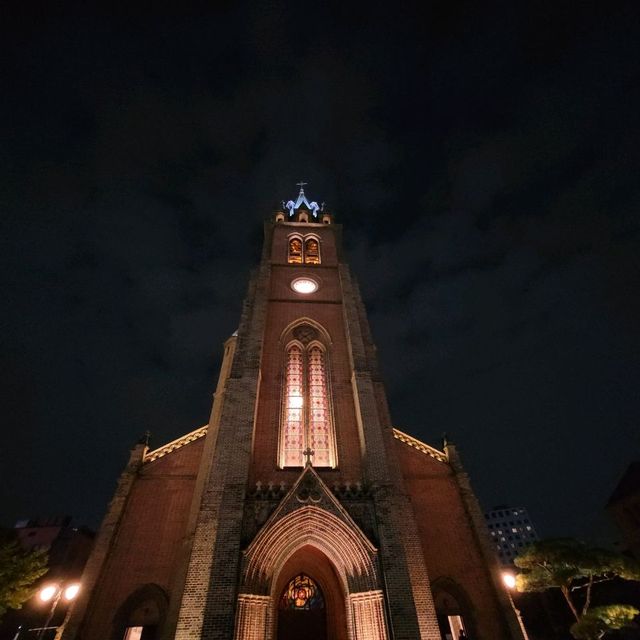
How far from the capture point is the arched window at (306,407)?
47.0 feet

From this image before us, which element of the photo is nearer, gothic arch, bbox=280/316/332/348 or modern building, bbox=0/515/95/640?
gothic arch, bbox=280/316/332/348

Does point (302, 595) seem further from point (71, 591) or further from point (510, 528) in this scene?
point (510, 528)

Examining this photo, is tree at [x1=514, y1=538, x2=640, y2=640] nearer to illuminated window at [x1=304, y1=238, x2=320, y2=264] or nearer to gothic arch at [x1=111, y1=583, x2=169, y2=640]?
gothic arch at [x1=111, y1=583, x2=169, y2=640]

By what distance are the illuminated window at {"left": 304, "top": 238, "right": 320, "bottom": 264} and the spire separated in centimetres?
349

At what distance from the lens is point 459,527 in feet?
50.2

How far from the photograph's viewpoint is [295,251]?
24109 mm

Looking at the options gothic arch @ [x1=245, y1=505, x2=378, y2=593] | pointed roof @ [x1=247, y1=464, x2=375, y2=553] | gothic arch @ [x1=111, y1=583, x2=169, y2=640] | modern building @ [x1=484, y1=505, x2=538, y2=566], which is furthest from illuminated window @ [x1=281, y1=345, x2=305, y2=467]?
modern building @ [x1=484, y1=505, x2=538, y2=566]

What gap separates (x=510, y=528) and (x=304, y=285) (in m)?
118

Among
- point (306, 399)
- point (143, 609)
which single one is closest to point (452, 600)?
point (306, 399)

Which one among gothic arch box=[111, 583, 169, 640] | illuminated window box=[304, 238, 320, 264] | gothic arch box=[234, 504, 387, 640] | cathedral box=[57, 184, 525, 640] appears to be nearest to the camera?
gothic arch box=[234, 504, 387, 640]

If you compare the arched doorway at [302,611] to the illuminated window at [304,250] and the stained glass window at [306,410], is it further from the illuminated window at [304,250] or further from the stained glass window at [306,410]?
the illuminated window at [304,250]

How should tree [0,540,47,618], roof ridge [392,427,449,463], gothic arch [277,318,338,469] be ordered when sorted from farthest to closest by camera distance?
1. roof ridge [392,427,449,463]
2. tree [0,540,47,618]
3. gothic arch [277,318,338,469]

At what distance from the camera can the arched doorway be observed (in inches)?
488

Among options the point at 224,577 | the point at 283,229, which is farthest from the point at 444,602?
the point at 283,229
